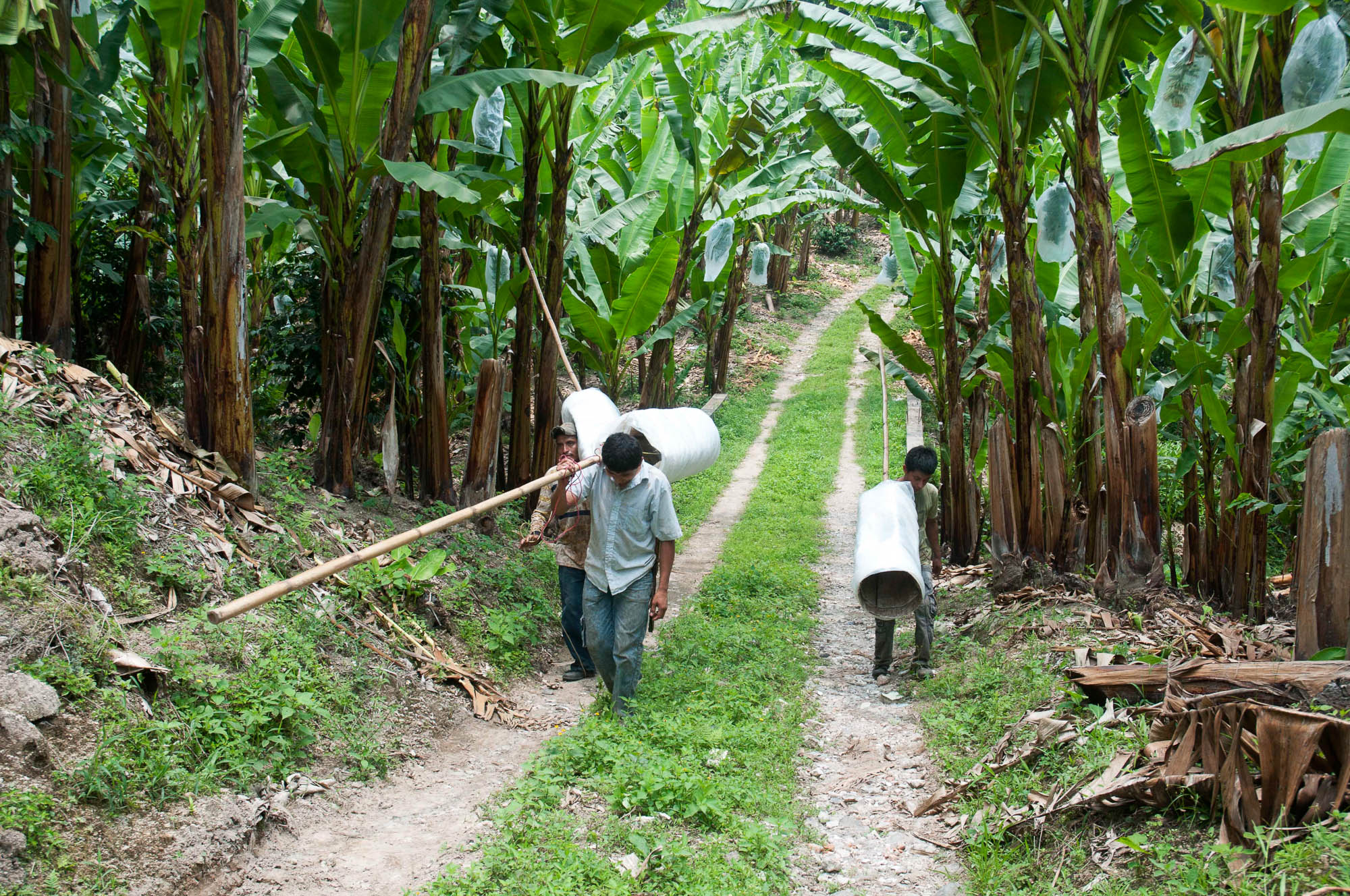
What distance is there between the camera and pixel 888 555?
5.08m

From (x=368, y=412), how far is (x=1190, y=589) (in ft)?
19.4

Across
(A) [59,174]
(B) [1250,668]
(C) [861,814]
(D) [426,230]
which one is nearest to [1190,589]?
(B) [1250,668]

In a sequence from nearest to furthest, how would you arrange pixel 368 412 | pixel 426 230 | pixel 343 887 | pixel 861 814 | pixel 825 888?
pixel 343 887
pixel 825 888
pixel 861 814
pixel 426 230
pixel 368 412

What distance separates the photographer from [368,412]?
7.45 metres

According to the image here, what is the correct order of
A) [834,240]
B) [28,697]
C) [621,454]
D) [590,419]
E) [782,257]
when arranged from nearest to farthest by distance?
[28,697] < [621,454] < [590,419] < [782,257] < [834,240]

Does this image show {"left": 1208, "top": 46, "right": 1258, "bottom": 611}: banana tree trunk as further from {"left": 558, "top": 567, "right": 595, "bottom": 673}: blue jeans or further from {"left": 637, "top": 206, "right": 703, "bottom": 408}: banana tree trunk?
{"left": 637, "top": 206, "right": 703, "bottom": 408}: banana tree trunk

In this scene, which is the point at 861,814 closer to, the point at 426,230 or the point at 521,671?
the point at 521,671

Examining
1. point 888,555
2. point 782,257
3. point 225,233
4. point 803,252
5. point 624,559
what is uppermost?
point 803,252

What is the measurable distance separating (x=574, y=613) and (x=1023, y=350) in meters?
3.37

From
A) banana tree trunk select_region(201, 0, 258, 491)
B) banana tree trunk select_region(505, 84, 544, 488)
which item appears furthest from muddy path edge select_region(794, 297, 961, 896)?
banana tree trunk select_region(201, 0, 258, 491)

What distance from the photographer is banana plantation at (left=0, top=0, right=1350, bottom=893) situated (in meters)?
4.04

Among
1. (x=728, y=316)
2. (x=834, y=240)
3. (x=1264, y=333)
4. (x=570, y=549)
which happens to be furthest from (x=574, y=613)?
(x=834, y=240)

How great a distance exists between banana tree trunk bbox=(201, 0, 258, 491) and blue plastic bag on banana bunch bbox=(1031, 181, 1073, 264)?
183 inches

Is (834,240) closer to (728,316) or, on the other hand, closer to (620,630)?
(728,316)
